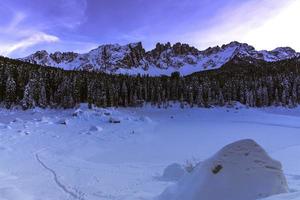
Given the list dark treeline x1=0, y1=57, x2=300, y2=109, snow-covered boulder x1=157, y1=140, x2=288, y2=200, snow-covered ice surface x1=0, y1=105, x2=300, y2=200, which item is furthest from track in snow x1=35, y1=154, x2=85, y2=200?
dark treeline x1=0, y1=57, x2=300, y2=109

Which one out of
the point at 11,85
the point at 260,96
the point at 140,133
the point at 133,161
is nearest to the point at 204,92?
the point at 260,96

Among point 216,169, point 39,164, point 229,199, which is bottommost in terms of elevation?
point 39,164

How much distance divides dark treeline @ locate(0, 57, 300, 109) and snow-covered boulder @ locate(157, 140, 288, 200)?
62.8 m

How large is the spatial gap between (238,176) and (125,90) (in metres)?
87.3

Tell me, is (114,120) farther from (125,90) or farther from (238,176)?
(125,90)

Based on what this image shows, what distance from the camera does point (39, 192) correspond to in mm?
15969

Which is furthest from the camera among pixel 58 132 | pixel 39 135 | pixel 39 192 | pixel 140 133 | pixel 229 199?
pixel 140 133

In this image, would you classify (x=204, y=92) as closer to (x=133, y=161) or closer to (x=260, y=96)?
(x=260, y=96)

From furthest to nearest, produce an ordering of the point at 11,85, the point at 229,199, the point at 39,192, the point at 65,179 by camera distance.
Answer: the point at 11,85, the point at 65,179, the point at 39,192, the point at 229,199

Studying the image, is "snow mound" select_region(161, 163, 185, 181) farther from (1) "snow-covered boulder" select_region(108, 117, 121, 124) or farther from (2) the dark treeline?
(2) the dark treeline

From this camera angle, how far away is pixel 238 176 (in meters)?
10.2

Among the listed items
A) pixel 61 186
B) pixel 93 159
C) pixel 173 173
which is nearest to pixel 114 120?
pixel 93 159

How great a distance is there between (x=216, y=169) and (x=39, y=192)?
8.60 metres

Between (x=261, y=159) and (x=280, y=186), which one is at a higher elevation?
(x=261, y=159)
